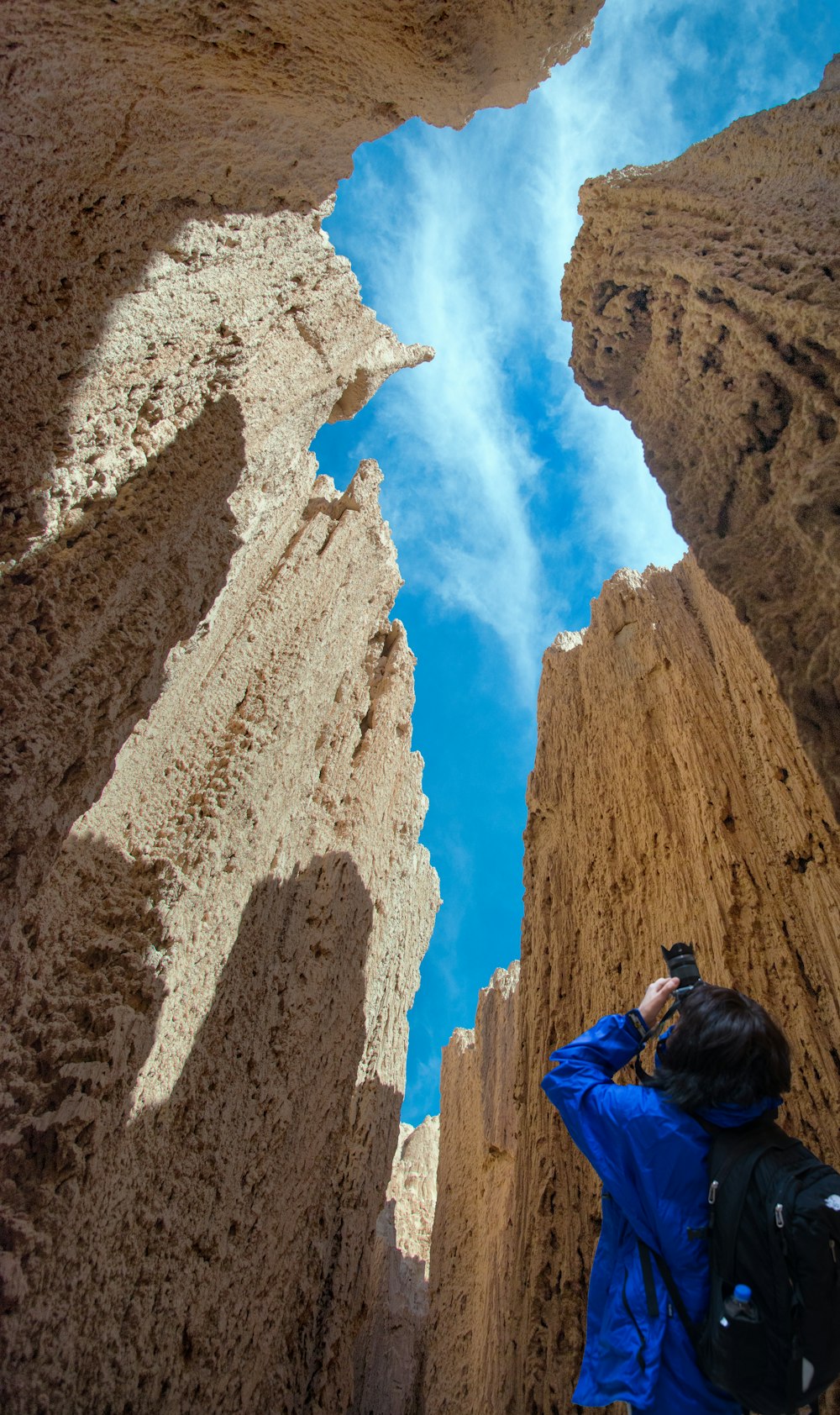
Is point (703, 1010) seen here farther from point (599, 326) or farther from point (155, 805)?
point (599, 326)

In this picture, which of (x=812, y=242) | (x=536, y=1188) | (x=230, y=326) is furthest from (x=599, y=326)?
(x=536, y=1188)

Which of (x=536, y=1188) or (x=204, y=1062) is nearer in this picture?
(x=204, y=1062)

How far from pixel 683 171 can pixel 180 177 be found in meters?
3.50

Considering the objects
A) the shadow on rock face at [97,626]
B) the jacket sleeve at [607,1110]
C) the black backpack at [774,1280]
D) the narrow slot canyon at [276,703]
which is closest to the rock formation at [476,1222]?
the narrow slot canyon at [276,703]

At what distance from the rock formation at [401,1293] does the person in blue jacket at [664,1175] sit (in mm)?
6444

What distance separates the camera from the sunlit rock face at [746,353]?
9.31 ft

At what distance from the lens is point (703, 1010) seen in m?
2.42

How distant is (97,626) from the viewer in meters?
2.83

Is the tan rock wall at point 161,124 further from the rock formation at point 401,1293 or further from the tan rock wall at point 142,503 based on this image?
the rock formation at point 401,1293

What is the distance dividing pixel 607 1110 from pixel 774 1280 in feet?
2.16

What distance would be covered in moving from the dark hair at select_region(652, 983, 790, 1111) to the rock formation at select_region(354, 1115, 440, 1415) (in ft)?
22.8

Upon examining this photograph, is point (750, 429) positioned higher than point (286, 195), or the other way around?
point (286, 195)

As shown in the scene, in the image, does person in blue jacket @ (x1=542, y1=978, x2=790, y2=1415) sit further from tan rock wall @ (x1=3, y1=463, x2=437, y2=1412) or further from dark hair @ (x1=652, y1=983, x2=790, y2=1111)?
tan rock wall @ (x1=3, y1=463, x2=437, y2=1412)

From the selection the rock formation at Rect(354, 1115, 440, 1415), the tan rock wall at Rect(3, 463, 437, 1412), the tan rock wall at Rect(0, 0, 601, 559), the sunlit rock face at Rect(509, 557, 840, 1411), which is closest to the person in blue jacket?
the sunlit rock face at Rect(509, 557, 840, 1411)
